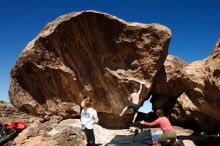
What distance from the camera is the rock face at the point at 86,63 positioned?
1638cm

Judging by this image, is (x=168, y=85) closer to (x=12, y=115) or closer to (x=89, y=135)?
(x=12, y=115)

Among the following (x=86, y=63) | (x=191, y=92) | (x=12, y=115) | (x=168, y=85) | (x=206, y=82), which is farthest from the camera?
(x=168, y=85)

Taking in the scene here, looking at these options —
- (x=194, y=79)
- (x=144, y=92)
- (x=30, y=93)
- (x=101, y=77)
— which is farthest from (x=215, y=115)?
(x=30, y=93)

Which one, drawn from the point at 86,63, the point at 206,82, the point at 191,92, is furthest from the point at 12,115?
the point at 206,82

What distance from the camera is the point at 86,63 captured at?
17422 millimetres

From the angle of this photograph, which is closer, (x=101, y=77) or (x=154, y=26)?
(x=154, y=26)

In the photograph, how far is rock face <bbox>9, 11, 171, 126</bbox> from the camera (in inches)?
645

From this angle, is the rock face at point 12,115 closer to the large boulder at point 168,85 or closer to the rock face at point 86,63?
the rock face at point 86,63

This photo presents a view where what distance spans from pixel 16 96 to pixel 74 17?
240 inches

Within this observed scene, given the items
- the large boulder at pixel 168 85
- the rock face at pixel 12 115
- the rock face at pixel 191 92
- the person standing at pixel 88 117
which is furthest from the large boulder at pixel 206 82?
the rock face at pixel 12 115

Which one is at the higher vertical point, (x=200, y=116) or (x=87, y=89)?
(x=87, y=89)

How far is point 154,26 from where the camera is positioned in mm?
16281

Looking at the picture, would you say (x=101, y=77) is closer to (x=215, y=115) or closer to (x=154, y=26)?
(x=154, y=26)

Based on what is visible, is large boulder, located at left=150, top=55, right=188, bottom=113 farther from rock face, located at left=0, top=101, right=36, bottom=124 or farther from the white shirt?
the white shirt
